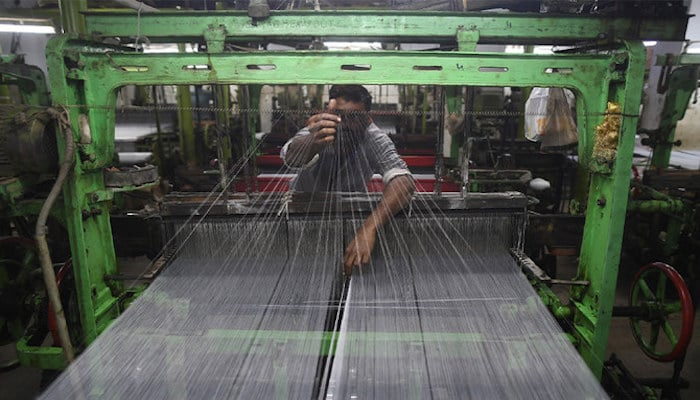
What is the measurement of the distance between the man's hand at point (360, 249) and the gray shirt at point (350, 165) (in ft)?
1.42

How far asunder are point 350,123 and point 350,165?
0.33 meters

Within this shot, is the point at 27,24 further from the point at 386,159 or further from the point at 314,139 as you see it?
the point at 386,159

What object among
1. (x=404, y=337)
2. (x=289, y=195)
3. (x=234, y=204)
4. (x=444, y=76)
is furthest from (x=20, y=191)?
(x=444, y=76)

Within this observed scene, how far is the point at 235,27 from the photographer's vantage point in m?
1.83

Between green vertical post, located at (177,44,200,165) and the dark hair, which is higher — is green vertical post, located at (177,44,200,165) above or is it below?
below

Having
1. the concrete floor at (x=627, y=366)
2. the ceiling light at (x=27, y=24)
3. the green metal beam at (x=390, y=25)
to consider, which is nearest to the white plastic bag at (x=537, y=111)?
the concrete floor at (x=627, y=366)

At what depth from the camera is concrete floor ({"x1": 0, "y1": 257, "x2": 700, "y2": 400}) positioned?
2830 millimetres

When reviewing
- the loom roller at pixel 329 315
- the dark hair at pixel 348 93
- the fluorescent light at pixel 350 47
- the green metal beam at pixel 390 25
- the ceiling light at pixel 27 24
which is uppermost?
the ceiling light at pixel 27 24

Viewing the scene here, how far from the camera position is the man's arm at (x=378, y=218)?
1.94 m

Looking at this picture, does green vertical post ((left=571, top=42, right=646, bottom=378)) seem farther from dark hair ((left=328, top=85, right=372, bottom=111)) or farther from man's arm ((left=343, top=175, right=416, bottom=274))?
dark hair ((left=328, top=85, right=372, bottom=111))

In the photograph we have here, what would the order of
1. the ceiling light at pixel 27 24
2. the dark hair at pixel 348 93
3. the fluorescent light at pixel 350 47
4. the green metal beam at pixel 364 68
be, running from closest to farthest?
the green metal beam at pixel 364 68 → the dark hair at pixel 348 93 → the fluorescent light at pixel 350 47 → the ceiling light at pixel 27 24

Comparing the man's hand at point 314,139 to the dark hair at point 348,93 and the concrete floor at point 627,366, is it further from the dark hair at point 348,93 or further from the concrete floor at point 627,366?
the concrete floor at point 627,366

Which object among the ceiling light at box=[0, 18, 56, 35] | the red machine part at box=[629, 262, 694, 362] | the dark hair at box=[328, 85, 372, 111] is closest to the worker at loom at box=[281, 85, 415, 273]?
the dark hair at box=[328, 85, 372, 111]

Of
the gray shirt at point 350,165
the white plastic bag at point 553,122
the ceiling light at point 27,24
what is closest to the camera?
the gray shirt at point 350,165
